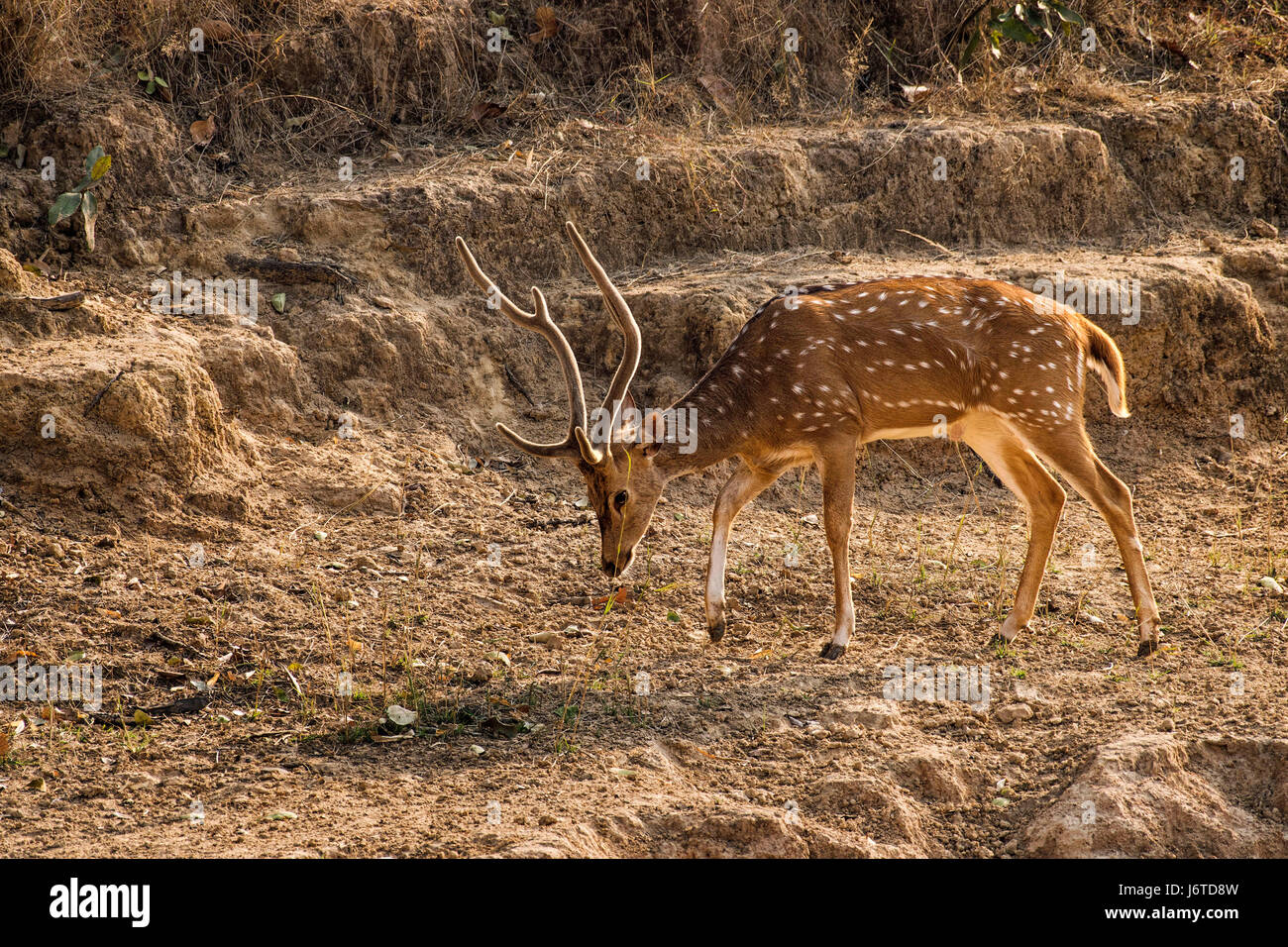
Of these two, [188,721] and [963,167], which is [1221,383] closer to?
[963,167]

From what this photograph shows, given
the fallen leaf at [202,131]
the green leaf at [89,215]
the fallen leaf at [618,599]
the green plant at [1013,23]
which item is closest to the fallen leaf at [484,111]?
the fallen leaf at [202,131]

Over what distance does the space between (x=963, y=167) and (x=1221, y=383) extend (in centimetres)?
250

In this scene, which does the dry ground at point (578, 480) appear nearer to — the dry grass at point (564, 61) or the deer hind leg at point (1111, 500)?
the dry grass at point (564, 61)

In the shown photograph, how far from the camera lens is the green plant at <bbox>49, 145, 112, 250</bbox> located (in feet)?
24.7

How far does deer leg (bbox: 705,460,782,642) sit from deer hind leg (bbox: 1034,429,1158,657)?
1.47 meters

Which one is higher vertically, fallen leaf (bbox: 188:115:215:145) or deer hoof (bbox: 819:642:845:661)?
fallen leaf (bbox: 188:115:215:145)

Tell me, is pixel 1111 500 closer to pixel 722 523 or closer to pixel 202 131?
pixel 722 523

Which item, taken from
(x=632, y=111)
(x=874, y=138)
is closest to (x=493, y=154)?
(x=632, y=111)

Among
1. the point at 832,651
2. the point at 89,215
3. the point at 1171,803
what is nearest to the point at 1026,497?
the point at 832,651

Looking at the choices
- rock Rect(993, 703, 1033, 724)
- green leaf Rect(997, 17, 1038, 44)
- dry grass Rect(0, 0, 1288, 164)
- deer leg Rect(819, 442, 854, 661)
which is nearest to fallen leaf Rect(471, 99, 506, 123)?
dry grass Rect(0, 0, 1288, 164)

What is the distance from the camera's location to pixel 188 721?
5.36 m

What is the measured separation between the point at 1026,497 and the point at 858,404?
1.10 meters

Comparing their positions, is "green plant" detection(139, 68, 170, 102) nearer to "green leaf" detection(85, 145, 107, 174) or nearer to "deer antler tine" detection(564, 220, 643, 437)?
"green leaf" detection(85, 145, 107, 174)

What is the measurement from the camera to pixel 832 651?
6211mm
